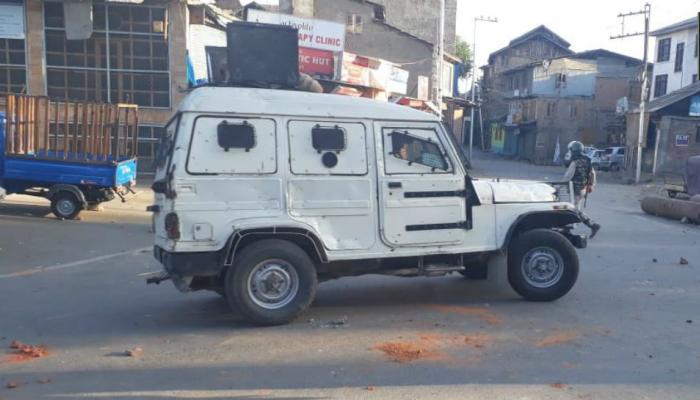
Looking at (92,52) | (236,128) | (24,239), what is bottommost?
(24,239)

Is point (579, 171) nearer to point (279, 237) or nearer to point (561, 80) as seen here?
point (279, 237)

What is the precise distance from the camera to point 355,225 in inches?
266

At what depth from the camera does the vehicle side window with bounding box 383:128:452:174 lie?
6.94 metres

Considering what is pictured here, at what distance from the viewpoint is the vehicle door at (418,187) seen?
6875mm

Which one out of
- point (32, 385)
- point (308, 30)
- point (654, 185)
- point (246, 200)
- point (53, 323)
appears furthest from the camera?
point (654, 185)

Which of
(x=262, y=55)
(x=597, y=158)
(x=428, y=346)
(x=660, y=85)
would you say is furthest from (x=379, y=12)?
(x=428, y=346)

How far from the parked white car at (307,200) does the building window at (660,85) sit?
1879 inches

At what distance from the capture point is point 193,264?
627 cm

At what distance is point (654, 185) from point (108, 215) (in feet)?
83.0

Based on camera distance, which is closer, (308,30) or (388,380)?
(388,380)

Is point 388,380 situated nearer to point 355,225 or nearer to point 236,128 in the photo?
point 355,225

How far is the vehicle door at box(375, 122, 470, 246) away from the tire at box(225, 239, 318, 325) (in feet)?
3.27

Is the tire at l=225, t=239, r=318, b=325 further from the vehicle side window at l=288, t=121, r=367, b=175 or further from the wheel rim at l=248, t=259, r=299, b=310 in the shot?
the vehicle side window at l=288, t=121, r=367, b=175

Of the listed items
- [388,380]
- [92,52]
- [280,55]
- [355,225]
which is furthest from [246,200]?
[92,52]
